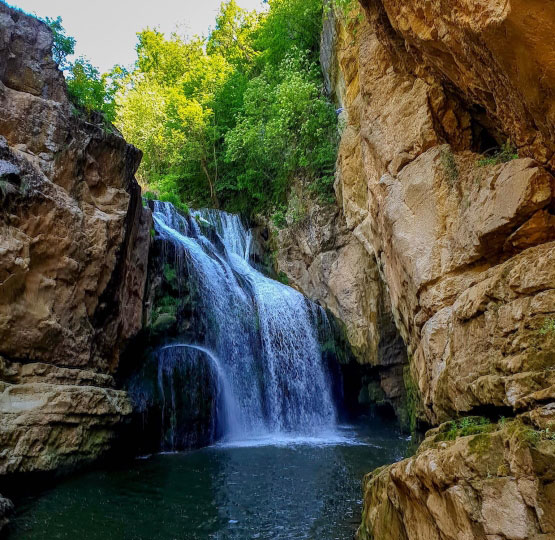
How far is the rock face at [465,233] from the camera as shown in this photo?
3.60 meters

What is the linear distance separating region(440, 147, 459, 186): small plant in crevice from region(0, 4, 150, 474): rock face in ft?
24.7

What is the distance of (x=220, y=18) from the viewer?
31031 millimetres

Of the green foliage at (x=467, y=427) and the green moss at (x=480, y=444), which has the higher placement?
the green foliage at (x=467, y=427)

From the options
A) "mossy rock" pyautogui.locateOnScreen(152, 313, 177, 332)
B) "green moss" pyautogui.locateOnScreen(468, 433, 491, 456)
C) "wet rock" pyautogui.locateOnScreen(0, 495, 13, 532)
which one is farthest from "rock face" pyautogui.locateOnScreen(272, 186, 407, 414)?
"green moss" pyautogui.locateOnScreen(468, 433, 491, 456)

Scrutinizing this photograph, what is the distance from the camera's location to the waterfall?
13547mm

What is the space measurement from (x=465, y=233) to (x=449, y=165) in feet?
5.67

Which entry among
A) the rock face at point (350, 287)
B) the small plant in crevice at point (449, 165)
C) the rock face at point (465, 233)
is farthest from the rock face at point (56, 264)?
the small plant in crevice at point (449, 165)

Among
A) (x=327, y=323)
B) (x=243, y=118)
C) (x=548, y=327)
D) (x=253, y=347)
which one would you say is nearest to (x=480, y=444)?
(x=548, y=327)

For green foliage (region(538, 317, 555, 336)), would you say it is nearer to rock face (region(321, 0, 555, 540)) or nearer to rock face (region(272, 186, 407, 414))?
rock face (region(321, 0, 555, 540))

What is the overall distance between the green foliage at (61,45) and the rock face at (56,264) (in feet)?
3.63

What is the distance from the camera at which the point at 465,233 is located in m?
7.13

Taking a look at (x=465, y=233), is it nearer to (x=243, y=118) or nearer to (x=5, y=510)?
(x=5, y=510)

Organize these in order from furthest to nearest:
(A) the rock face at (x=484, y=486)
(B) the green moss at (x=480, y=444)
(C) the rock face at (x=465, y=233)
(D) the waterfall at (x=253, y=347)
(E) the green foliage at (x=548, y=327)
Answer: (D) the waterfall at (x=253, y=347)
(E) the green foliage at (x=548, y=327)
(C) the rock face at (x=465, y=233)
(B) the green moss at (x=480, y=444)
(A) the rock face at (x=484, y=486)

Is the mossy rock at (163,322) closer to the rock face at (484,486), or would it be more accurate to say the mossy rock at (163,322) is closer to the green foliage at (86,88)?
the green foliage at (86,88)
